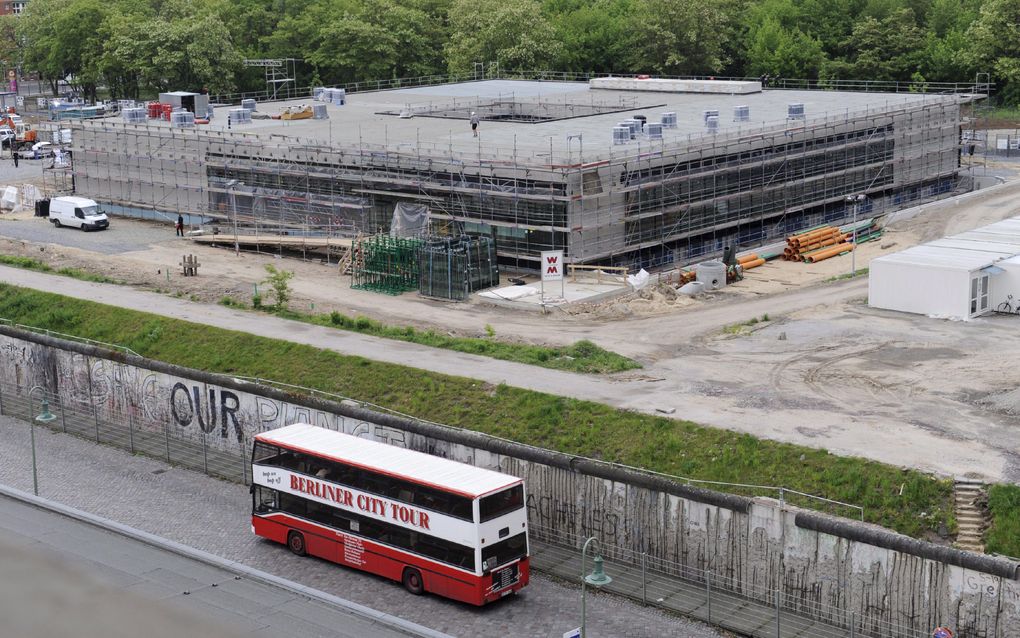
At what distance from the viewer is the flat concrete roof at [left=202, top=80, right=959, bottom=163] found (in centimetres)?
6669

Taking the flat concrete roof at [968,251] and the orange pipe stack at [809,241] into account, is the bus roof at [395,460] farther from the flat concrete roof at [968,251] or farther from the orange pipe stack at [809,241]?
the orange pipe stack at [809,241]

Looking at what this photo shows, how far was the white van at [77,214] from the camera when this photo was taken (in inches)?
2817

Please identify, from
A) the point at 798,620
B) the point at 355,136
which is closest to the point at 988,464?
the point at 798,620

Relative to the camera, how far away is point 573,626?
3131cm

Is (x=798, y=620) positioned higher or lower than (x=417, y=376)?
lower

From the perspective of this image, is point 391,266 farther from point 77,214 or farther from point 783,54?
point 783,54

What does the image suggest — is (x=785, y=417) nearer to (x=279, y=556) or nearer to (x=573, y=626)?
(x=573, y=626)

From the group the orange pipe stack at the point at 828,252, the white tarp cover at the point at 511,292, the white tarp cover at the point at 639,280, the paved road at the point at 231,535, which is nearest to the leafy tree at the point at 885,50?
the orange pipe stack at the point at 828,252

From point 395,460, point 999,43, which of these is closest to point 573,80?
point 999,43

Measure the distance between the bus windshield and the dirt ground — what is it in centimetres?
775

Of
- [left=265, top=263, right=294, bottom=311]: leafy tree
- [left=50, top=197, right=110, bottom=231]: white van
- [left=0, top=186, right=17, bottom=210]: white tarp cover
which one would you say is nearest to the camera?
[left=265, top=263, right=294, bottom=311]: leafy tree

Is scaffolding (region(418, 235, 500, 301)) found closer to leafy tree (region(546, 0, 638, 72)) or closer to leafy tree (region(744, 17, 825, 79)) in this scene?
leafy tree (region(546, 0, 638, 72))

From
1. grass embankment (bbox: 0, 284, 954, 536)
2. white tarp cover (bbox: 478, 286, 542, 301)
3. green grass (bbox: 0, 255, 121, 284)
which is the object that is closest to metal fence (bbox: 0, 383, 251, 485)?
grass embankment (bbox: 0, 284, 954, 536)

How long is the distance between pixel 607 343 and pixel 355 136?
29083 mm
